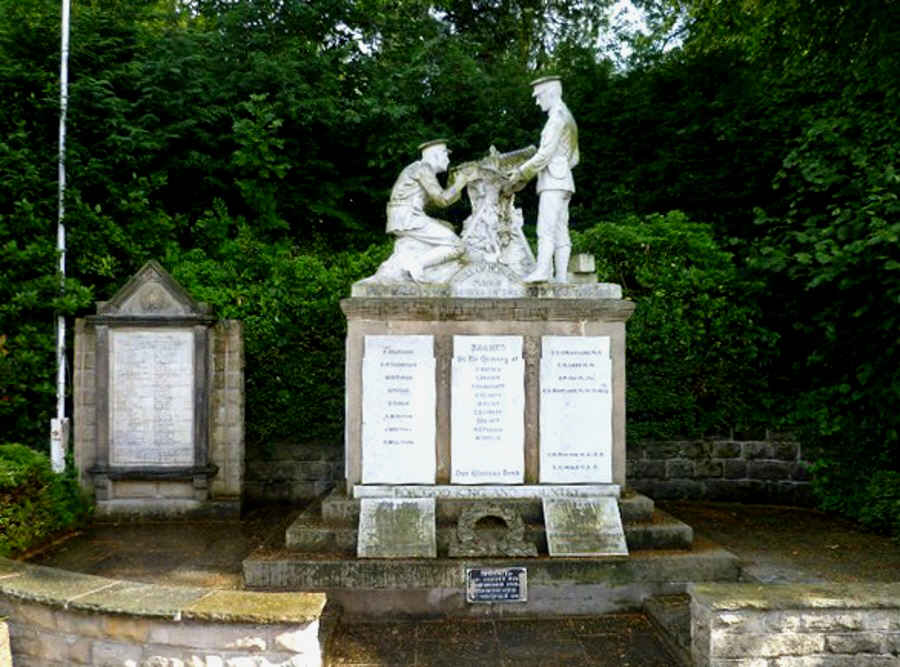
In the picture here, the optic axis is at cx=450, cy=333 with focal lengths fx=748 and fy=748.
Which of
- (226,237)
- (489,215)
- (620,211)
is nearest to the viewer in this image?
(489,215)

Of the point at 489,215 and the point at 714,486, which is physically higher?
the point at 489,215

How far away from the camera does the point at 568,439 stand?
20.8ft

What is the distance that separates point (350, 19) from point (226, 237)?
534 cm

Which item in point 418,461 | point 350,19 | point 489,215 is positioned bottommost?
point 418,461

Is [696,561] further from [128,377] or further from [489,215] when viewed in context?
[128,377]

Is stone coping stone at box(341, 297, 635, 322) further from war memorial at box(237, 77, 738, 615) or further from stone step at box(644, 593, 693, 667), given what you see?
stone step at box(644, 593, 693, 667)

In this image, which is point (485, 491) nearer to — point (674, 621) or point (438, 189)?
point (674, 621)

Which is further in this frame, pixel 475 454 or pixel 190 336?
pixel 190 336

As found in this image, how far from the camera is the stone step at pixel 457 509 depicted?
6051mm

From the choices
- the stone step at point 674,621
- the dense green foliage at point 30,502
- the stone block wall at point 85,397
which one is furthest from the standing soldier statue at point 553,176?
the stone block wall at point 85,397

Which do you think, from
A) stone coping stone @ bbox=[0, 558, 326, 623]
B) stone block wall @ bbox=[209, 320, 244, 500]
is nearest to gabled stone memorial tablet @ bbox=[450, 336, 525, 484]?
stone coping stone @ bbox=[0, 558, 326, 623]

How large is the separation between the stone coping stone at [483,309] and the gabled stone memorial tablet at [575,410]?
0.22 meters

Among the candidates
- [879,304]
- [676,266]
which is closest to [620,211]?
[676,266]

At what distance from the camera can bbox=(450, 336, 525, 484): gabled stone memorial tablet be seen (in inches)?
247
